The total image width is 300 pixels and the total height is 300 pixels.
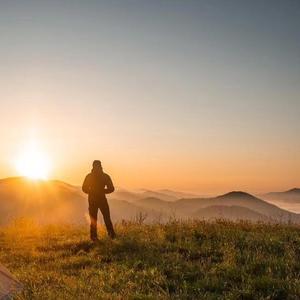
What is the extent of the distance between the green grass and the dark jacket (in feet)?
5.59

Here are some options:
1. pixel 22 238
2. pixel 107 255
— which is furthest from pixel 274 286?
pixel 22 238

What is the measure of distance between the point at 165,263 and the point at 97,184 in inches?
266

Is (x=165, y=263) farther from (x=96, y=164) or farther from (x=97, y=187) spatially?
(x=96, y=164)

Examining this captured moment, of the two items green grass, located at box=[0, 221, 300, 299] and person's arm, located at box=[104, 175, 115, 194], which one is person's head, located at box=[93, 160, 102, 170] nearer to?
person's arm, located at box=[104, 175, 115, 194]

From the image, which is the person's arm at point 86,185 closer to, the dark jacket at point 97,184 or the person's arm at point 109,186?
the dark jacket at point 97,184

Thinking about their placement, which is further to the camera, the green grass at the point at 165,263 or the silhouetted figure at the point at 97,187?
the silhouetted figure at the point at 97,187

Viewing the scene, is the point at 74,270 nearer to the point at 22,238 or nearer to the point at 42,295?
the point at 42,295

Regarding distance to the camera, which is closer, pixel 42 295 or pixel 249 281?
pixel 42 295

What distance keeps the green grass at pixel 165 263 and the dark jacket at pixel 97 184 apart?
170cm

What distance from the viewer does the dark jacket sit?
62.5ft

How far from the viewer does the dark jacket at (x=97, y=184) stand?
19.0 metres

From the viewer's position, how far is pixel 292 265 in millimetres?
11836

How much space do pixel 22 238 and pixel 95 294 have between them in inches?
441

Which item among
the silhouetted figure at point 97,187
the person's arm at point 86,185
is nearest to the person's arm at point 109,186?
the silhouetted figure at point 97,187
